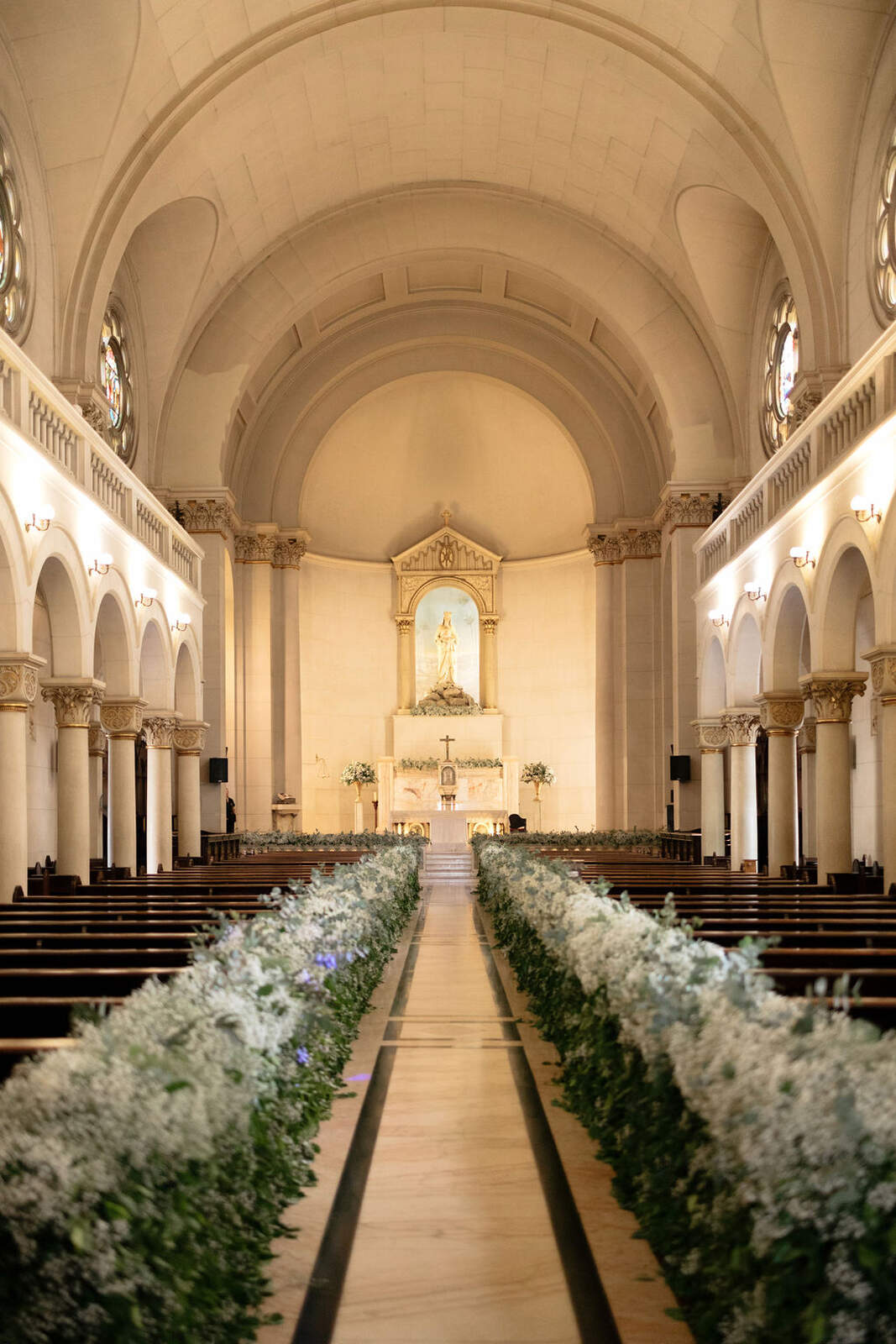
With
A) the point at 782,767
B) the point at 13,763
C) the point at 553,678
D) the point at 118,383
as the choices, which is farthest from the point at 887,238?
the point at 553,678

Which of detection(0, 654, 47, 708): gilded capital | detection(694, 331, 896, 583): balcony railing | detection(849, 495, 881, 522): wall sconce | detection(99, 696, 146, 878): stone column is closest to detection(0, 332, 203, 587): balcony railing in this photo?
detection(0, 654, 47, 708): gilded capital

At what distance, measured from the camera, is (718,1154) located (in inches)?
146

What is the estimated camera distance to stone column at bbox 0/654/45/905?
13.7 meters

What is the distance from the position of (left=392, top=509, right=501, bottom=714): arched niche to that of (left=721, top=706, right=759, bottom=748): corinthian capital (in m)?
12.9

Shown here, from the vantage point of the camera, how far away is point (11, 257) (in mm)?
17516

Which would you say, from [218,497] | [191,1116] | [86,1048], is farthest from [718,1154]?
[218,497]

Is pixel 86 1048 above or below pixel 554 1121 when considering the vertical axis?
above

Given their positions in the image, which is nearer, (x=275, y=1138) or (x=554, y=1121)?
(x=275, y=1138)

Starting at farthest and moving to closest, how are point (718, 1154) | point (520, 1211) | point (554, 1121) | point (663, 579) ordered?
point (663, 579) → point (554, 1121) → point (520, 1211) → point (718, 1154)

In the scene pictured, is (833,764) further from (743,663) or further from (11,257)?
(11,257)

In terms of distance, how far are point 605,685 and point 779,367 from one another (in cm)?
1001

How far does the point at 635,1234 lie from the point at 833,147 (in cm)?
1697

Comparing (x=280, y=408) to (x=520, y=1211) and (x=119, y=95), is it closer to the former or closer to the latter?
(x=119, y=95)

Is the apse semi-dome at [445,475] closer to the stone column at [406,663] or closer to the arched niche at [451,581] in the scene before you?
the arched niche at [451,581]
